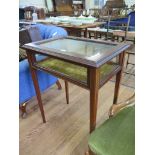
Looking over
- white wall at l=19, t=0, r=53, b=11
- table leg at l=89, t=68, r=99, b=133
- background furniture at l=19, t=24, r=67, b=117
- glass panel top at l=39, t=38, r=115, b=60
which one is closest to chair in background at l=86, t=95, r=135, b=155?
table leg at l=89, t=68, r=99, b=133

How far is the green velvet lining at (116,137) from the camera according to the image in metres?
0.87

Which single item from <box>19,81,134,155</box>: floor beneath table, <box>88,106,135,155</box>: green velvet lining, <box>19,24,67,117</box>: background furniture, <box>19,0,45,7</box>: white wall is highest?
<box>19,0,45,7</box>: white wall

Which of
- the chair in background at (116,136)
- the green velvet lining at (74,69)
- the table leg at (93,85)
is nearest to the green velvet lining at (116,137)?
the chair in background at (116,136)

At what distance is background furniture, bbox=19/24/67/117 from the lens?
167cm

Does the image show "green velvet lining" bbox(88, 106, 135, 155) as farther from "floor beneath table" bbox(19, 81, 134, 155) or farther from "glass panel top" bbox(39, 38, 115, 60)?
"floor beneath table" bbox(19, 81, 134, 155)

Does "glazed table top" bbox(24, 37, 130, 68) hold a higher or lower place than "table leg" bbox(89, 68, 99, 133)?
higher

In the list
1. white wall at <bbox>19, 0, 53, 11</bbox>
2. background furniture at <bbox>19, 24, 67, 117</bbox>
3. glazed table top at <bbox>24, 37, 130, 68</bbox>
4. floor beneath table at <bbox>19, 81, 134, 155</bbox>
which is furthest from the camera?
white wall at <bbox>19, 0, 53, 11</bbox>

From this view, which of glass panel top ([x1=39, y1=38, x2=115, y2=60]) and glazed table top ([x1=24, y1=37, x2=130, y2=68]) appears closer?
glazed table top ([x1=24, y1=37, x2=130, y2=68])

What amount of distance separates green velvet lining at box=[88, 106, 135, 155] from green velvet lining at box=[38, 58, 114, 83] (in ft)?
Answer: 0.93

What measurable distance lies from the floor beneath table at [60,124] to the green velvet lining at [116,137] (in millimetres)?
564

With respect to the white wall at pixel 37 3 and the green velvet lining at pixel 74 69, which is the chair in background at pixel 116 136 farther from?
the white wall at pixel 37 3
